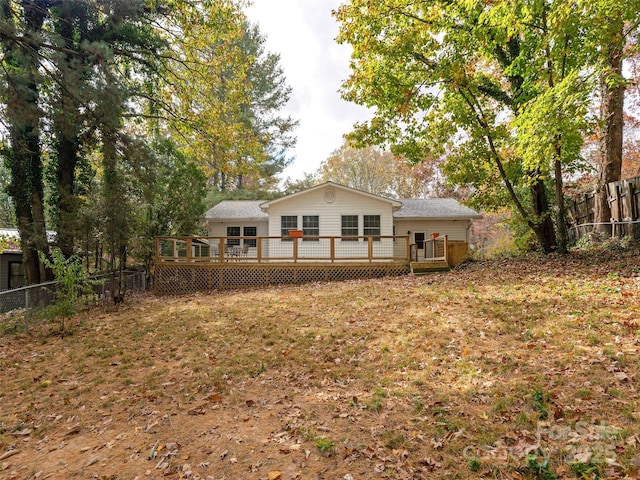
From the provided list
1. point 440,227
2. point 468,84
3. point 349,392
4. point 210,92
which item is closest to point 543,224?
point 468,84

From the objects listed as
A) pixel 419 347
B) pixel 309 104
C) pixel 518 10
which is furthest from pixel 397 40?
pixel 309 104

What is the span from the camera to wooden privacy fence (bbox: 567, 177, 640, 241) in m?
9.57

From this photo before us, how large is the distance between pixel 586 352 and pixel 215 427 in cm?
440

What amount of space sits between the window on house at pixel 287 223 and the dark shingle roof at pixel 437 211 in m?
5.13

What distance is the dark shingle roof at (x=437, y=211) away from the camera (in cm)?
1758

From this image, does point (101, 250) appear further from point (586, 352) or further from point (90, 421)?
point (586, 352)

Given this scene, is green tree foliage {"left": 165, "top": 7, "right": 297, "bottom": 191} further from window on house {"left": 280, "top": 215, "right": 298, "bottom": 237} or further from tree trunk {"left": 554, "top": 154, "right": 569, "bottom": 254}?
tree trunk {"left": 554, "top": 154, "right": 569, "bottom": 254}

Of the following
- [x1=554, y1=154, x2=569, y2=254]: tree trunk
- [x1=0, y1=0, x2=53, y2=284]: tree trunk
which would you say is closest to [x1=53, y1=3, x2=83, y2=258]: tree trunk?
[x1=0, y1=0, x2=53, y2=284]: tree trunk

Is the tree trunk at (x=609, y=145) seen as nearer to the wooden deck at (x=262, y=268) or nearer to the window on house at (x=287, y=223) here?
the wooden deck at (x=262, y=268)

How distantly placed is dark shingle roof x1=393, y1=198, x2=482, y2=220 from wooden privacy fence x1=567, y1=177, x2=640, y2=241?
192 inches

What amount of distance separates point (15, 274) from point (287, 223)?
12.7 m

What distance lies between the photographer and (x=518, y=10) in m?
8.06

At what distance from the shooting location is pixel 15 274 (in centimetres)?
1630

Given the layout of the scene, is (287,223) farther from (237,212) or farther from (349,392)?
(349,392)
